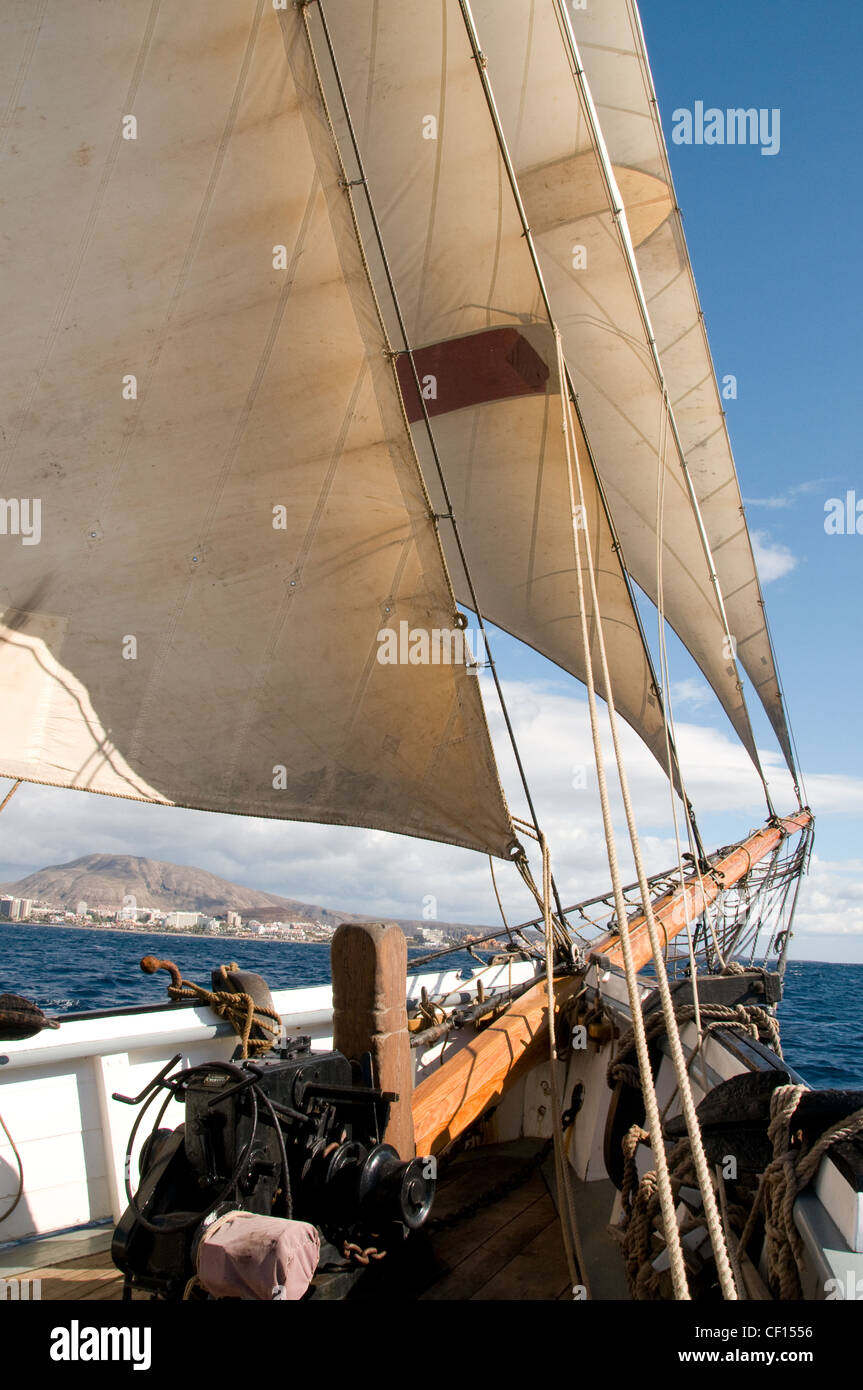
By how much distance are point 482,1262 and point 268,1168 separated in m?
1.94

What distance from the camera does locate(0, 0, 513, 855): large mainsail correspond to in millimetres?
5090

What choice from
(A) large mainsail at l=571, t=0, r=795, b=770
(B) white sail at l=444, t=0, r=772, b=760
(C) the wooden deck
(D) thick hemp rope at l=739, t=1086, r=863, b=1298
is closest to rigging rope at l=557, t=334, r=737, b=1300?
(D) thick hemp rope at l=739, t=1086, r=863, b=1298

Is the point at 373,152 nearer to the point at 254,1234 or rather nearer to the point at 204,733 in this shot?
the point at 204,733

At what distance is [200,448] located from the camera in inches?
217

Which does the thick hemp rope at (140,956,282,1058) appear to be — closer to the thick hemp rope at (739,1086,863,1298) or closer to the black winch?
the black winch

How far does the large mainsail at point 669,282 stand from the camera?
46.7 ft

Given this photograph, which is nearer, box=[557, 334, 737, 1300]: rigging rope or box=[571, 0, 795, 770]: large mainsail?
box=[557, 334, 737, 1300]: rigging rope

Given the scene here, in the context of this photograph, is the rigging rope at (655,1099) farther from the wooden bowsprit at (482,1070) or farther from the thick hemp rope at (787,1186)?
the wooden bowsprit at (482,1070)

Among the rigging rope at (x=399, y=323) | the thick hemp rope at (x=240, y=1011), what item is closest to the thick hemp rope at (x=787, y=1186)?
the thick hemp rope at (x=240, y=1011)

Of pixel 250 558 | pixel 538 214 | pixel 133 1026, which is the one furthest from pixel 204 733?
pixel 538 214

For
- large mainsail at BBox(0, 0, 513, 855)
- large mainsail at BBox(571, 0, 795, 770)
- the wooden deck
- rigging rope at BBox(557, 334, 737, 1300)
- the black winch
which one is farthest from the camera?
large mainsail at BBox(571, 0, 795, 770)

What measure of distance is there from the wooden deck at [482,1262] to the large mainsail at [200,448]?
98.2 inches

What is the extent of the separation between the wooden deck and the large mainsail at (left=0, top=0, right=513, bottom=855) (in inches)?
98.2
